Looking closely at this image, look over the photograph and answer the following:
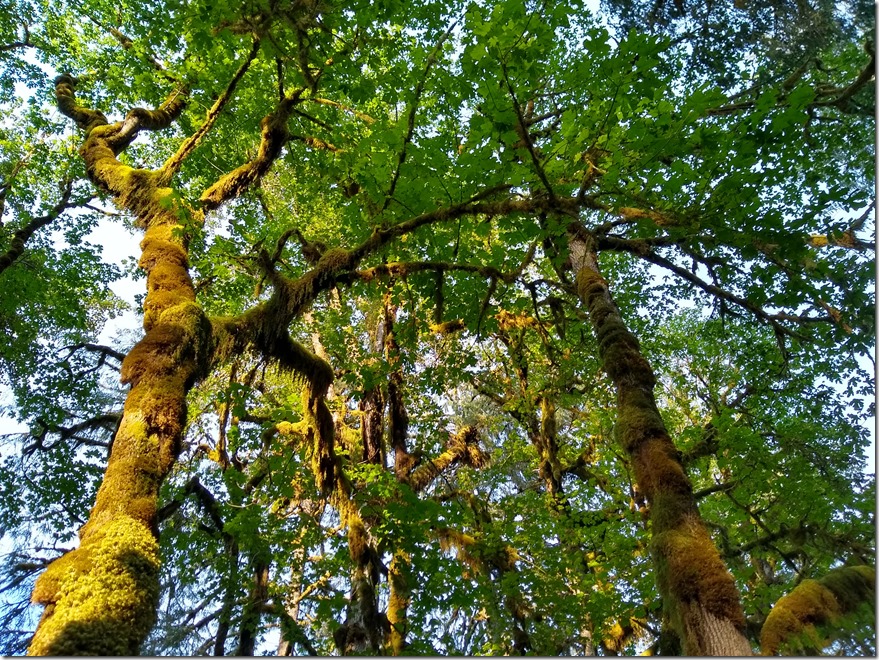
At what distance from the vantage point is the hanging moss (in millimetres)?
3022

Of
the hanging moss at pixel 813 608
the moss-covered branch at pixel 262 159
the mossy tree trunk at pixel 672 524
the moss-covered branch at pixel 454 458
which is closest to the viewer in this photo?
the mossy tree trunk at pixel 672 524

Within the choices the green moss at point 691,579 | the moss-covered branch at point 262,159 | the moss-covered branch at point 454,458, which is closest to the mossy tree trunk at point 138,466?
the moss-covered branch at point 262,159

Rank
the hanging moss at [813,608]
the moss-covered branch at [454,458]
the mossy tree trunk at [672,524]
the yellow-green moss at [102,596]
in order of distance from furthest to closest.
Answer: the moss-covered branch at [454,458]
the hanging moss at [813,608]
the mossy tree trunk at [672,524]
the yellow-green moss at [102,596]

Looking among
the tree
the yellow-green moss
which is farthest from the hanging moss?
the yellow-green moss

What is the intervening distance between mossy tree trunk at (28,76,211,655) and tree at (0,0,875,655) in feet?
0.06

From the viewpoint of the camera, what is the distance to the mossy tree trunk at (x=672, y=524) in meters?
2.80

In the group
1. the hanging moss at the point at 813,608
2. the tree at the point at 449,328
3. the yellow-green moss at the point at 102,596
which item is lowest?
the hanging moss at the point at 813,608

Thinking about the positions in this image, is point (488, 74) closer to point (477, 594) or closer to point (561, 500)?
point (477, 594)

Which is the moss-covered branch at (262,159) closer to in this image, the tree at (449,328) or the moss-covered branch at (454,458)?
the tree at (449,328)

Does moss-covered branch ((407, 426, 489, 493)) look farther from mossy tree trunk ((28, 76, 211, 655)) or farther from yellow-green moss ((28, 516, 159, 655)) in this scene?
yellow-green moss ((28, 516, 159, 655))

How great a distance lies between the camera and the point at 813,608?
10.4 feet

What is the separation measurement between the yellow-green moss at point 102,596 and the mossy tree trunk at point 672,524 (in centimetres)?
308

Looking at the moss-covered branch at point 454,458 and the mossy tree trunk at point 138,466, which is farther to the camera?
the moss-covered branch at point 454,458

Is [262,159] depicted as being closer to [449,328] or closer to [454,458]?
[449,328]
